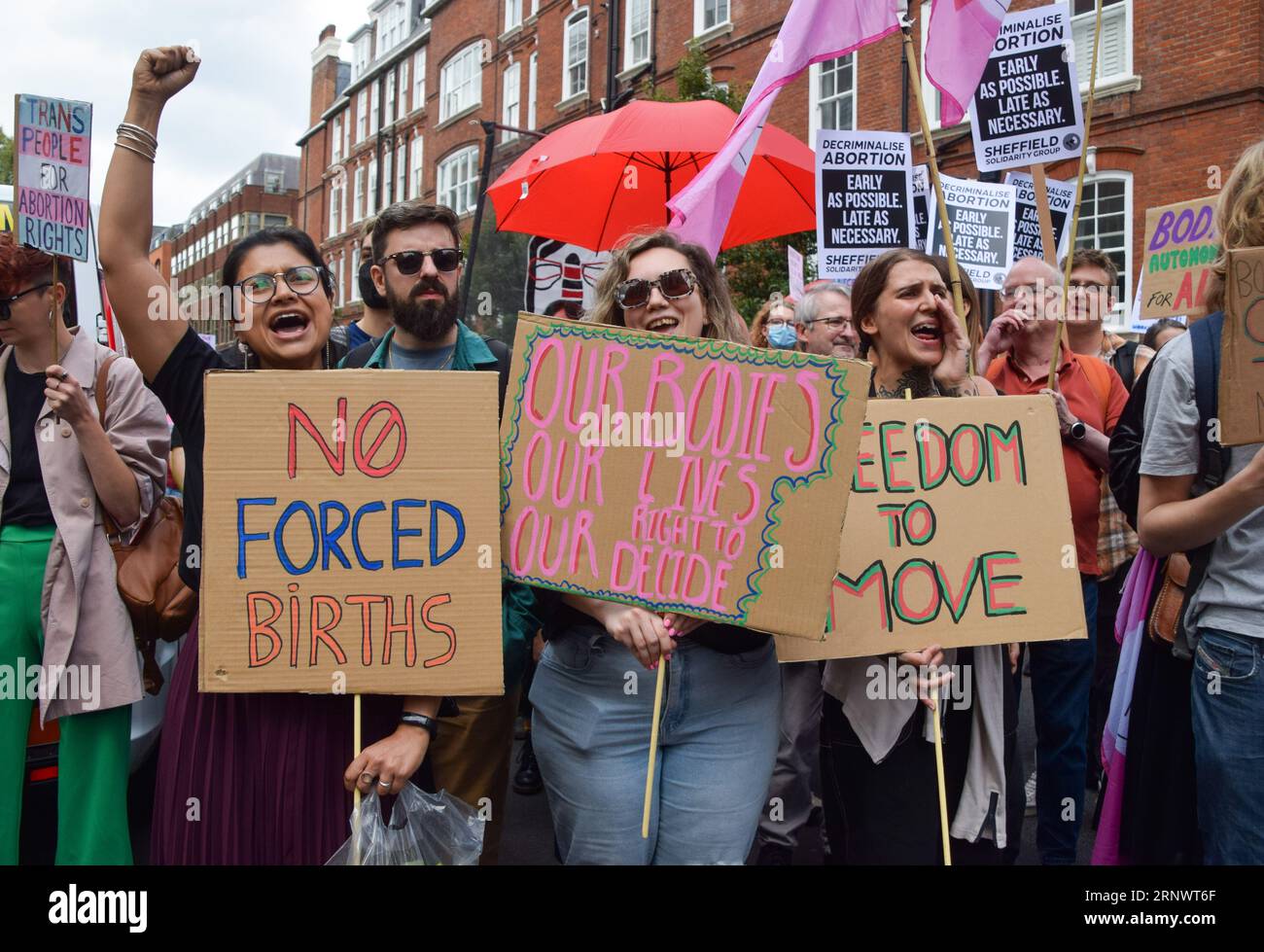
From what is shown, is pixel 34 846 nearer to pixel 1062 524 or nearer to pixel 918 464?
pixel 918 464

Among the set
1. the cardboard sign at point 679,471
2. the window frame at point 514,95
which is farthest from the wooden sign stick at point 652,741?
the window frame at point 514,95

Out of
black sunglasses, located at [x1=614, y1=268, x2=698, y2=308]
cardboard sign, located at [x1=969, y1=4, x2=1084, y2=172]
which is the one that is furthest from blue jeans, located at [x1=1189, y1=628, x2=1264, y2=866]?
cardboard sign, located at [x1=969, y1=4, x2=1084, y2=172]

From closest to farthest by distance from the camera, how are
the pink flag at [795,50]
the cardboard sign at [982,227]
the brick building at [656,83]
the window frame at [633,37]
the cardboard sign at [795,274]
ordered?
the pink flag at [795,50], the cardboard sign at [982,227], the cardboard sign at [795,274], the brick building at [656,83], the window frame at [633,37]

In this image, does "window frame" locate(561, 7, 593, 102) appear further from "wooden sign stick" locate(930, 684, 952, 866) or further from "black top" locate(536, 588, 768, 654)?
"wooden sign stick" locate(930, 684, 952, 866)

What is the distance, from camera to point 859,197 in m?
5.68

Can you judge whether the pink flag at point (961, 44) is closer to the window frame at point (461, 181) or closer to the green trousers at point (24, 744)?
the green trousers at point (24, 744)

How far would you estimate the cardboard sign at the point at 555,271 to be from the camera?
6793mm

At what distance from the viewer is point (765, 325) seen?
587cm

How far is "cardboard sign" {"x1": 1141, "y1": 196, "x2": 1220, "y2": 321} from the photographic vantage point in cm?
421

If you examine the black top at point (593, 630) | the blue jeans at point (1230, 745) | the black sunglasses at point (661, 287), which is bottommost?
the blue jeans at point (1230, 745)

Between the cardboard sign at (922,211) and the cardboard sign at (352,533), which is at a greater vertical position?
the cardboard sign at (922,211)

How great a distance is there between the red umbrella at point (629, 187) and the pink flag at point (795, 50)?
7.40 feet

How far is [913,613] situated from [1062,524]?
41 centimetres

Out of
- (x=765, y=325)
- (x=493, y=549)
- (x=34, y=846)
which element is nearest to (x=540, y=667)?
(x=493, y=549)
